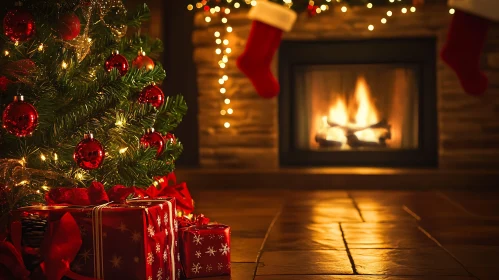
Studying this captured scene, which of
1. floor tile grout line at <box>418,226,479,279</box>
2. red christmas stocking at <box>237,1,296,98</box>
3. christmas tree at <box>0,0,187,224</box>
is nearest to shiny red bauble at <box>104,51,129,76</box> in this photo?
christmas tree at <box>0,0,187,224</box>

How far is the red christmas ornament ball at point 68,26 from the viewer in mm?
1868

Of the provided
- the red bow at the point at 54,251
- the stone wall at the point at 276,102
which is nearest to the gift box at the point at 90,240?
the red bow at the point at 54,251

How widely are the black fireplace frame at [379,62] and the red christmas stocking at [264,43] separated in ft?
0.93

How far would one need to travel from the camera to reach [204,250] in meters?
1.96

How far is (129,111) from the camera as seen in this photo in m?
2.04

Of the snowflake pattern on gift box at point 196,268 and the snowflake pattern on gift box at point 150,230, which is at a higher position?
the snowflake pattern on gift box at point 150,230

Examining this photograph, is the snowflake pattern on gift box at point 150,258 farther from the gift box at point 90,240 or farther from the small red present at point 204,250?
the small red present at point 204,250

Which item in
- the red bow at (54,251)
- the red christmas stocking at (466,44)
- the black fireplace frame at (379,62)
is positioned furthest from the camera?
the black fireplace frame at (379,62)

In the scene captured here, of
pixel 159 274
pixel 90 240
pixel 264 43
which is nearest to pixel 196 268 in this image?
pixel 159 274

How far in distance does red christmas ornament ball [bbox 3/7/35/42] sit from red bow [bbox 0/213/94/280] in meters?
0.47

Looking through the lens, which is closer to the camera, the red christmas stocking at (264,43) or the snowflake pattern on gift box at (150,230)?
the snowflake pattern on gift box at (150,230)

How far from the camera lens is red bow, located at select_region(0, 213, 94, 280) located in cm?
163

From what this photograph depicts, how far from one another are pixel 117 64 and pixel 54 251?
2.05ft

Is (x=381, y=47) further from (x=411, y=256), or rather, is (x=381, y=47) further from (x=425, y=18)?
(x=411, y=256)
